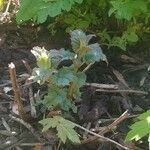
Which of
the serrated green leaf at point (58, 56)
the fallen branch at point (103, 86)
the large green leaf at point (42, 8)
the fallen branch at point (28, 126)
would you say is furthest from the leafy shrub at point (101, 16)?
the fallen branch at point (28, 126)

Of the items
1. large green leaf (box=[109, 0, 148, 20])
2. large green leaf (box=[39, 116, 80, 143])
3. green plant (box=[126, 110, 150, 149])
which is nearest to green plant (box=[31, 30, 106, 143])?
large green leaf (box=[39, 116, 80, 143])

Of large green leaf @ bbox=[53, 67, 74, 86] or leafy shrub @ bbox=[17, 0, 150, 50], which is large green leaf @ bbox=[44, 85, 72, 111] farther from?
leafy shrub @ bbox=[17, 0, 150, 50]

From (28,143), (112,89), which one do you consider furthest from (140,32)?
(28,143)

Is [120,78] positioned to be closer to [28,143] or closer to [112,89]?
[112,89]

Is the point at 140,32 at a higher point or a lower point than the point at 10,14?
lower

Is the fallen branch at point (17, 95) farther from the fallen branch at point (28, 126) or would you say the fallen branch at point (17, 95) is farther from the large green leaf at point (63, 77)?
the large green leaf at point (63, 77)

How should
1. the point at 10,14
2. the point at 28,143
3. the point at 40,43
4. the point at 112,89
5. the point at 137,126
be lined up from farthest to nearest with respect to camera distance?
the point at 10,14, the point at 40,43, the point at 112,89, the point at 28,143, the point at 137,126

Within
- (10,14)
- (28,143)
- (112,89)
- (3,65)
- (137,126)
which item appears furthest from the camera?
(10,14)
